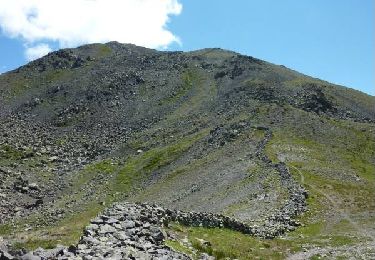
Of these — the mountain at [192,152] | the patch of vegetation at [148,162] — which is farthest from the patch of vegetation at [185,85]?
the patch of vegetation at [148,162]

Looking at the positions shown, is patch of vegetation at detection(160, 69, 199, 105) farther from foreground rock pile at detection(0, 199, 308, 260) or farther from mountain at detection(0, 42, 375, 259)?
foreground rock pile at detection(0, 199, 308, 260)

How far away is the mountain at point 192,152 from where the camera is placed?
46375 mm

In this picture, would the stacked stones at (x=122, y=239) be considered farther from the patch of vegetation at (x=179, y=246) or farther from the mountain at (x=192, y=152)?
the mountain at (x=192, y=152)

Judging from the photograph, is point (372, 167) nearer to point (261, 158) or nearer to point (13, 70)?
point (261, 158)

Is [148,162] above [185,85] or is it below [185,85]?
below

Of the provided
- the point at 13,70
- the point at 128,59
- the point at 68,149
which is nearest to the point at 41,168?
the point at 68,149

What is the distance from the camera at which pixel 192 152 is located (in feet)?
309

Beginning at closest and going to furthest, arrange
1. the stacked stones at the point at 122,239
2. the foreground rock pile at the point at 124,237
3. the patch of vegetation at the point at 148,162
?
the foreground rock pile at the point at 124,237 → the stacked stones at the point at 122,239 → the patch of vegetation at the point at 148,162

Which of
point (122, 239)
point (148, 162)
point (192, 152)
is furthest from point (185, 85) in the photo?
point (122, 239)

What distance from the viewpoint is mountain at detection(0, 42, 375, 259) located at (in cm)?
4638

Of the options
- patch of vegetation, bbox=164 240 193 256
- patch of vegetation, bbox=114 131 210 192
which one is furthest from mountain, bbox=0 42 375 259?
patch of vegetation, bbox=114 131 210 192

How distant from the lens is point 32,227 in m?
68.4

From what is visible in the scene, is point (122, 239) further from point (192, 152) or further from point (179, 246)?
point (192, 152)

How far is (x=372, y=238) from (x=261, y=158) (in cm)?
3591
